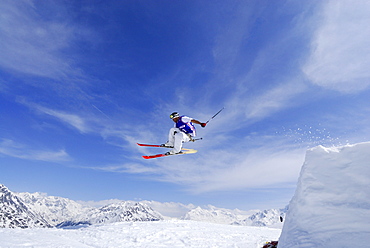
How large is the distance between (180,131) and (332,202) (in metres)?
8.75

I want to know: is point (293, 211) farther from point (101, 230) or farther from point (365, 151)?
point (101, 230)

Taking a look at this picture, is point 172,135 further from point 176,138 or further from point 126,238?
point 126,238

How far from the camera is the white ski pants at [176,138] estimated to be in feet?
41.5

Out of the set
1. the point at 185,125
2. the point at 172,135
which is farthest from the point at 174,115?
the point at 172,135

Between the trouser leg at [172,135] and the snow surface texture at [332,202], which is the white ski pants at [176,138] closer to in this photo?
the trouser leg at [172,135]

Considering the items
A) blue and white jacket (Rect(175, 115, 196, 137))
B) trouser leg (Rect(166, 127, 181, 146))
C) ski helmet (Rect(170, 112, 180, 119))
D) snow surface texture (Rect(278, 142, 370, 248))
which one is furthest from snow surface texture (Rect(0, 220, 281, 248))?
snow surface texture (Rect(278, 142, 370, 248))

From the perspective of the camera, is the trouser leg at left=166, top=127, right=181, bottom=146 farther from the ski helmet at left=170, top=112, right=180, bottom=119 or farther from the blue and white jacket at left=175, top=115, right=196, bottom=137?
the ski helmet at left=170, top=112, right=180, bottom=119

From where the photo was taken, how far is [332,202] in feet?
16.4

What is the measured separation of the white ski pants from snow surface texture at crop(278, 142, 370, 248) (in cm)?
751

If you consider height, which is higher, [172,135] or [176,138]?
[172,135]

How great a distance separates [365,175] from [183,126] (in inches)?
355

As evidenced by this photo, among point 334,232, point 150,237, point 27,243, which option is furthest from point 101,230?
point 334,232

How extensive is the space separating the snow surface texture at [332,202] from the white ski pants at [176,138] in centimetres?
751

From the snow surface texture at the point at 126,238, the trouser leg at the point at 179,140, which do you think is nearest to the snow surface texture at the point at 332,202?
the trouser leg at the point at 179,140
